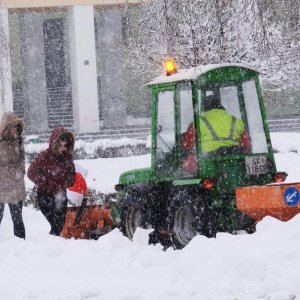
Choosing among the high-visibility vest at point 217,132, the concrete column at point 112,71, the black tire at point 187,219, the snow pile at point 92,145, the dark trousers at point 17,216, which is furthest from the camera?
the concrete column at point 112,71

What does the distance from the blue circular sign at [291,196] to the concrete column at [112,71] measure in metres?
29.5

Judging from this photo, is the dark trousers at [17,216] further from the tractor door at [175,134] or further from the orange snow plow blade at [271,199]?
the orange snow plow blade at [271,199]

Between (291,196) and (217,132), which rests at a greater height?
(217,132)

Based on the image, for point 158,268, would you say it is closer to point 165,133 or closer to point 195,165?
point 195,165

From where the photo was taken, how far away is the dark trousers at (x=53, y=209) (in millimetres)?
9938

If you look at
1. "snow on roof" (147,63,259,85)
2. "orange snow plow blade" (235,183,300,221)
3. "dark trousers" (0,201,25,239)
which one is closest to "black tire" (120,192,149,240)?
"dark trousers" (0,201,25,239)

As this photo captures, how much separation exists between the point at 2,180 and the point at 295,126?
25.2 metres

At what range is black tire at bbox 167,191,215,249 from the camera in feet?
28.2

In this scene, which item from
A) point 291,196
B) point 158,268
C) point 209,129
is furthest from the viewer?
point 209,129

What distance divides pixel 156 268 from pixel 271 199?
135 centimetres

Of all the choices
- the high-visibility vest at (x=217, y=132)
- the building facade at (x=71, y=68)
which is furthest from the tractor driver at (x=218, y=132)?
the building facade at (x=71, y=68)

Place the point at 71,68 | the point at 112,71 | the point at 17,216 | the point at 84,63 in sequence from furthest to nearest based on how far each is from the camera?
1. the point at 112,71
2. the point at 71,68
3. the point at 84,63
4. the point at 17,216

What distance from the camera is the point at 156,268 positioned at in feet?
23.9

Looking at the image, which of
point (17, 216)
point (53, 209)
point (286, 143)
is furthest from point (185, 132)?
point (286, 143)
